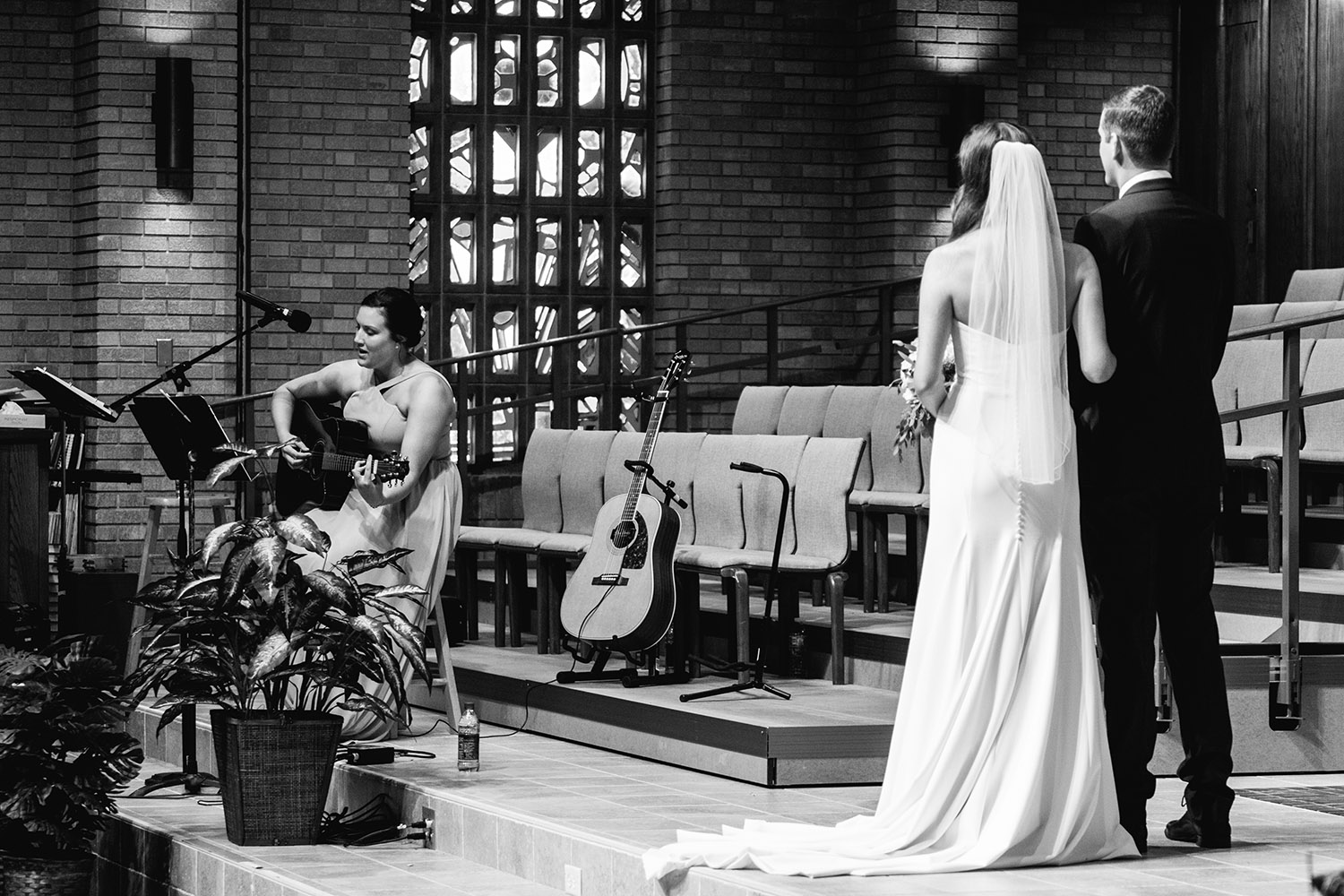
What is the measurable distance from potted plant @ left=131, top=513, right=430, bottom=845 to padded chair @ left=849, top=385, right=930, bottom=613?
2.30 metres

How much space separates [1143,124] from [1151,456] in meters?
0.74

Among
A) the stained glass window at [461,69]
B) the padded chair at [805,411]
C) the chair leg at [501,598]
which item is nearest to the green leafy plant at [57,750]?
the chair leg at [501,598]

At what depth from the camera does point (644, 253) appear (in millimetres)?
11008

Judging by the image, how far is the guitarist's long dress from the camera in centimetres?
630

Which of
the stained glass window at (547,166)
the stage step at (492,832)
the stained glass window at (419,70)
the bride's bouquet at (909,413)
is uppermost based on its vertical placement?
the stained glass window at (419,70)

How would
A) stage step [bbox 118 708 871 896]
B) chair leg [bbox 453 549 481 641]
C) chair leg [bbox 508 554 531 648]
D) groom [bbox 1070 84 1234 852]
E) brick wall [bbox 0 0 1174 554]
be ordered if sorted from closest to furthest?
groom [bbox 1070 84 1234 852] < stage step [bbox 118 708 871 896] < chair leg [bbox 508 554 531 648] < chair leg [bbox 453 549 481 641] < brick wall [bbox 0 0 1174 554]

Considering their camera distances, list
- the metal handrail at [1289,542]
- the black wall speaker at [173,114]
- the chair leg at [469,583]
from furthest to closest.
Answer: the black wall speaker at [173,114], the chair leg at [469,583], the metal handrail at [1289,542]

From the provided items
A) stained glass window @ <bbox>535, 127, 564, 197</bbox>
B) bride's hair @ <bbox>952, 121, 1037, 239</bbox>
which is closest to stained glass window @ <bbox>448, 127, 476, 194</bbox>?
stained glass window @ <bbox>535, 127, 564, 197</bbox>

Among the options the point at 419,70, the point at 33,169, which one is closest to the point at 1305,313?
the point at 419,70

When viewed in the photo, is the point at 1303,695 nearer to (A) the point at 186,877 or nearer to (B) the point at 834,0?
(A) the point at 186,877

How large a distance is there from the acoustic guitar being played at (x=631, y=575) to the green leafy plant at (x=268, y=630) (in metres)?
0.94

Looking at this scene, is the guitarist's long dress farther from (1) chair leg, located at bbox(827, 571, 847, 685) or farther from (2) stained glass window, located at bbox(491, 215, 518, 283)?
(2) stained glass window, located at bbox(491, 215, 518, 283)

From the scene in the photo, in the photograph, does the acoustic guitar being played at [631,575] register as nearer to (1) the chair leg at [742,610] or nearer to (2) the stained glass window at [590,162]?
(1) the chair leg at [742,610]

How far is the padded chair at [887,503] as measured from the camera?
7094 millimetres
